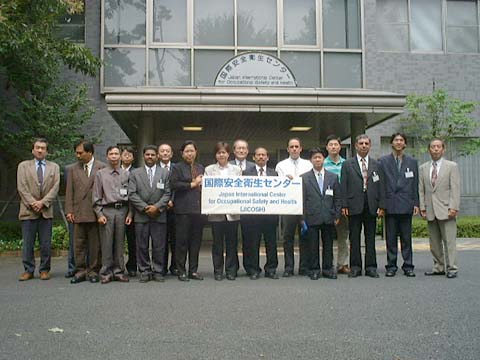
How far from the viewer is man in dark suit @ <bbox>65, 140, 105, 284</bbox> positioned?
683 cm

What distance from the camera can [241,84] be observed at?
40.2ft

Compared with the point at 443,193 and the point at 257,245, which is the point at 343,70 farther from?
the point at 257,245

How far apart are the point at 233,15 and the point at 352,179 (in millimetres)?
8729

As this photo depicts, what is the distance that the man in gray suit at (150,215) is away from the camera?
671cm

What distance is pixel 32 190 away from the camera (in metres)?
6.97

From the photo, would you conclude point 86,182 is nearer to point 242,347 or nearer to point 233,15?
point 242,347

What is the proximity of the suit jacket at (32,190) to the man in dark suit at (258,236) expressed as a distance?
272 centimetres

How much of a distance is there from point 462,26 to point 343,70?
4925 mm

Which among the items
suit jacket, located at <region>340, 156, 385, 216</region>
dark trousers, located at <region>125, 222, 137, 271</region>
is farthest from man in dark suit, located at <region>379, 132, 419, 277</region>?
dark trousers, located at <region>125, 222, 137, 271</region>

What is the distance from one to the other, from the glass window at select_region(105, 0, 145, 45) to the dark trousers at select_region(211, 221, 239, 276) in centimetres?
843

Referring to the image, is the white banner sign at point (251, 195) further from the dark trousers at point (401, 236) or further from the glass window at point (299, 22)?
the glass window at point (299, 22)

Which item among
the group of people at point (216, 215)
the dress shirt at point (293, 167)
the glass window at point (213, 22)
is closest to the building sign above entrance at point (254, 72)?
the glass window at point (213, 22)

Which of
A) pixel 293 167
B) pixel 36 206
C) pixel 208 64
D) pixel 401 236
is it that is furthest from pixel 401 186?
pixel 208 64

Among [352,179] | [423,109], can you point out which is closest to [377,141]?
[423,109]
